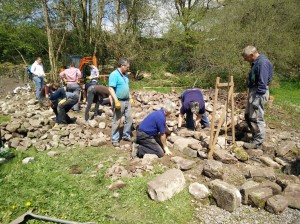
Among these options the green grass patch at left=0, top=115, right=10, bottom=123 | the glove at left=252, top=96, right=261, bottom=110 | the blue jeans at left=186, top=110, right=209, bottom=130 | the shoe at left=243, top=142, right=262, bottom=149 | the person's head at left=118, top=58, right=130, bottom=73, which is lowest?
the green grass patch at left=0, top=115, right=10, bottom=123

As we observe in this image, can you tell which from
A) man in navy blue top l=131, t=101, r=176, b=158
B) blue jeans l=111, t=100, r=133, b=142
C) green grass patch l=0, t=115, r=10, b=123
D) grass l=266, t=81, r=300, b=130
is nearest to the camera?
man in navy blue top l=131, t=101, r=176, b=158

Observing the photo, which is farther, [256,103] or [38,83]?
[38,83]

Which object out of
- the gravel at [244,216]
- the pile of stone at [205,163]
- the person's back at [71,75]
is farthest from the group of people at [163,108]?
the gravel at [244,216]

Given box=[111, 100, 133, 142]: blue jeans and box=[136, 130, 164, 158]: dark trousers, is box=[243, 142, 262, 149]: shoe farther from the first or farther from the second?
box=[111, 100, 133, 142]: blue jeans

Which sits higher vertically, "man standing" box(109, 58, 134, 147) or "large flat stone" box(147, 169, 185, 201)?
"man standing" box(109, 58, 134, 147)

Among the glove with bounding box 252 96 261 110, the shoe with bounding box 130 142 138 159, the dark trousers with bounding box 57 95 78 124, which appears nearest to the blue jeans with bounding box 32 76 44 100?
the dark trousers with bounding box 57 95 78 124

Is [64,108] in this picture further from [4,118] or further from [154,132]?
[154,132]

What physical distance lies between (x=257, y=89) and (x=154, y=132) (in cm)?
220

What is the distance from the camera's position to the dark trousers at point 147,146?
15.9ft

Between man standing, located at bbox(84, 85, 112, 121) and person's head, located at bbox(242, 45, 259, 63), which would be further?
man standing, located at bbox(84, 85, 112, 121)

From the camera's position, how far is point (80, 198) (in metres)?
3.44

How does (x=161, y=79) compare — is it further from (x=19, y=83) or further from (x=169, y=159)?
(x=169, y=159)

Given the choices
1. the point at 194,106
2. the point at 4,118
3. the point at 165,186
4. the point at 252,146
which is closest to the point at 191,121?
the point at 194,106

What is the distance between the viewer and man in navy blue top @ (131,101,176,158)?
15.7ft
